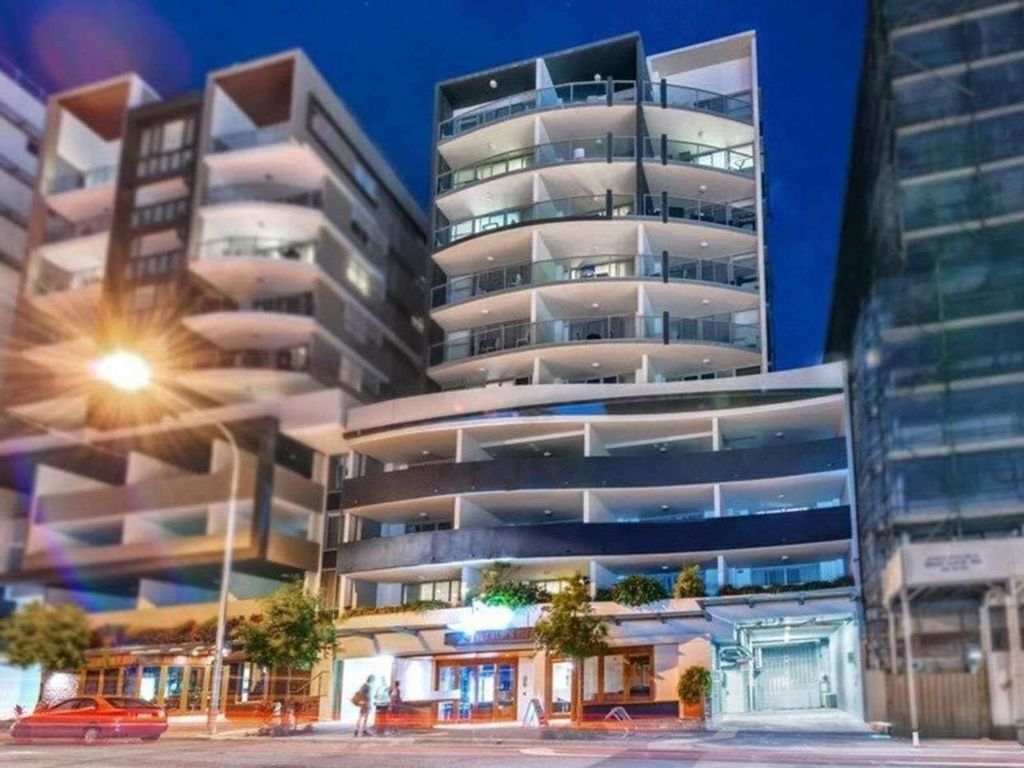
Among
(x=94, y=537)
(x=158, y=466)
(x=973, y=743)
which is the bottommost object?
(x=973, y=743)

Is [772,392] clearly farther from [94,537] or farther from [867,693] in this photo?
[94,537]

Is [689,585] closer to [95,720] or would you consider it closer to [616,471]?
[616,471]

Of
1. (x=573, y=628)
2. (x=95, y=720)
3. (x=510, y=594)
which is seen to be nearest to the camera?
(x=95, y=720)

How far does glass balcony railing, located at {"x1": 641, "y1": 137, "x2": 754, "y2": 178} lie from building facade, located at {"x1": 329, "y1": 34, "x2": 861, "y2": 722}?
8 centimetres

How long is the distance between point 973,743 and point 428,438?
41.3ft

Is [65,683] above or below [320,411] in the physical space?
below

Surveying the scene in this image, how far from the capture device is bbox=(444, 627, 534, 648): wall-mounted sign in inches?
727

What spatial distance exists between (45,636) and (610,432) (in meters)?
19.2

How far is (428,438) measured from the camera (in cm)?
2098

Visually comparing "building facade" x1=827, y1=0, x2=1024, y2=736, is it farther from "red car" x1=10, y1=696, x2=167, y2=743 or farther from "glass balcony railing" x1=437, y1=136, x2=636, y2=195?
"glass balcony railing" x1=437, y1=136, x2=636, y2=195

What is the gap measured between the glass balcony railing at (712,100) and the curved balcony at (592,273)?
397cm

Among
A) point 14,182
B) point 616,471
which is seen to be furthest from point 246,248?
point 616,471

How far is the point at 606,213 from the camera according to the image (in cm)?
2388

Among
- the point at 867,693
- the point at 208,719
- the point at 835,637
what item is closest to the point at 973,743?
the point at 867,693
